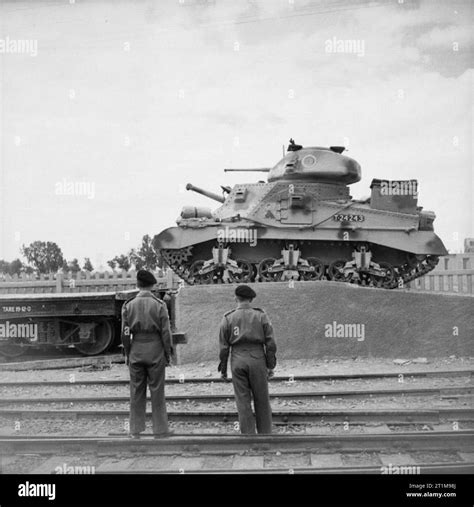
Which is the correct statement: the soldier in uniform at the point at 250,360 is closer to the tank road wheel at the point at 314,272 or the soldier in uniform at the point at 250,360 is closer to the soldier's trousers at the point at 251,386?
the soldier's trousers at the point at 251,386

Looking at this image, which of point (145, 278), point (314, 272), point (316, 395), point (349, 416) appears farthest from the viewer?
point (314, 272)

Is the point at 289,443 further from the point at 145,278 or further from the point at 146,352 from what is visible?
the point at 145,278

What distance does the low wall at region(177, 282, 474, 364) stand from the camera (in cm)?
1111

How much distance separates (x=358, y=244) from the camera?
47.6 ft

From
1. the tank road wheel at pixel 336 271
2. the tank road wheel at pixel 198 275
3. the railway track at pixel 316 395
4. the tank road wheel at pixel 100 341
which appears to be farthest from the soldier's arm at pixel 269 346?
the tank road wheel at pixel 336 271

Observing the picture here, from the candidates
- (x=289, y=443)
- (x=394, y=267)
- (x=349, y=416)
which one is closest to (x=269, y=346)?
(x=289, y=443)

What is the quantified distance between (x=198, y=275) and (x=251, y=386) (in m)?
8.56

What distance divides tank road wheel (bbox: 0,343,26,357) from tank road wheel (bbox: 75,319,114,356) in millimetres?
1104

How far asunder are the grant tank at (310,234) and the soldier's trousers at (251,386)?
26.7ft

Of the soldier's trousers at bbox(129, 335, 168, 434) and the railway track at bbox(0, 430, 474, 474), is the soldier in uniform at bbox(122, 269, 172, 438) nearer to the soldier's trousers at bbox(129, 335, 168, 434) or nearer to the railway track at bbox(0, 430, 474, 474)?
the soldier's trousers at bbox(129, 335, 168, 434)

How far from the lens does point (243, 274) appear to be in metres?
14.6
